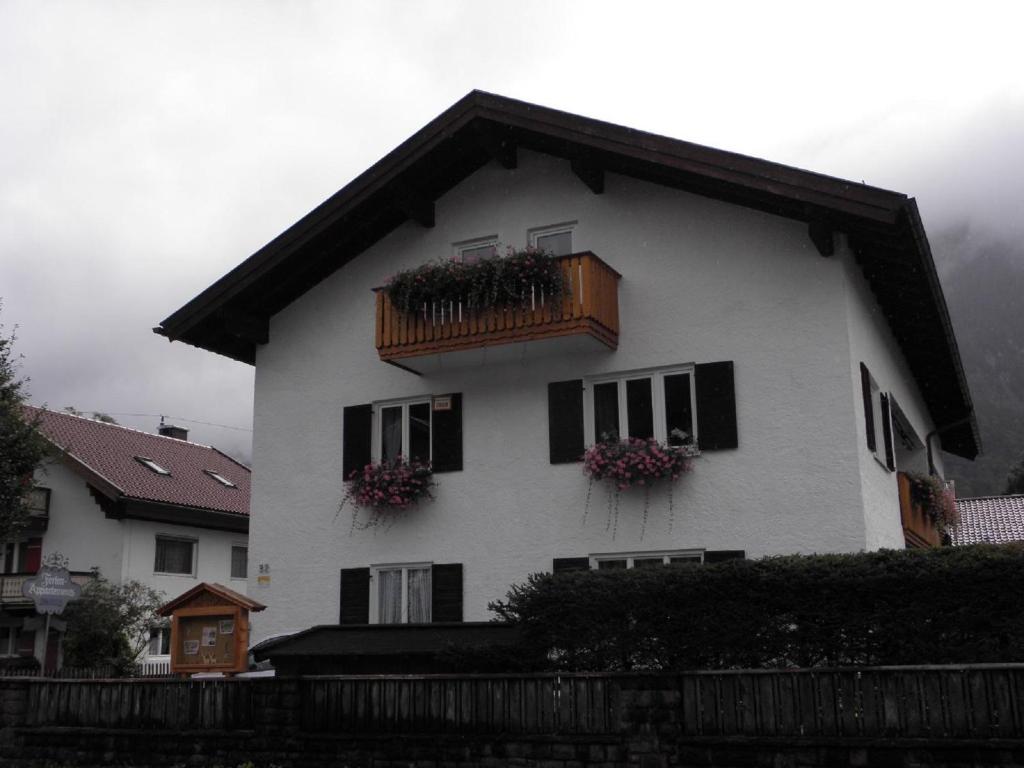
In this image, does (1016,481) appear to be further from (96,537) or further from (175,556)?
(96,537)

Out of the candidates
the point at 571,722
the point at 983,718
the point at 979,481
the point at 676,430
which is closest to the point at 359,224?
the point at 676,430

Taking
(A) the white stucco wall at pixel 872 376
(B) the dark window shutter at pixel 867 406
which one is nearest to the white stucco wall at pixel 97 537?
(A) the white stucco wall at pixel 872 376

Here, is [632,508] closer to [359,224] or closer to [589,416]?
[589,416]

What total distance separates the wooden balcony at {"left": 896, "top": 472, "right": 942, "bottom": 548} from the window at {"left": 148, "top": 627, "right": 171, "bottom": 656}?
19.7 m

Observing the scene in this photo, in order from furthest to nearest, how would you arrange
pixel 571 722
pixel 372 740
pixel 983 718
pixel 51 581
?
pixel 51 581, pixel 372 740, pixel 571 722, pixel 983 718

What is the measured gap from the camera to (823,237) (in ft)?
51.0

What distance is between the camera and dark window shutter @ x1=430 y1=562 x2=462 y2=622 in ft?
56.3

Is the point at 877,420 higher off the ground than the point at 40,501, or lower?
lower

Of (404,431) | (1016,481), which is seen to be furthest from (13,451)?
(1016,481)

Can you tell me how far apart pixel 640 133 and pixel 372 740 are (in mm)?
8786

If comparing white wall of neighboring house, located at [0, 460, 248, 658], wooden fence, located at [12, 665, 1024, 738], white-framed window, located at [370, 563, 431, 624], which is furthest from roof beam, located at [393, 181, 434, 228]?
white wall of neighboring house, located at [0, 460, 248, 658]

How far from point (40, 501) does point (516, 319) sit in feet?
68.9

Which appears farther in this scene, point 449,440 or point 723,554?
point 449,440

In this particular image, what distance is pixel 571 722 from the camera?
11102 millimetres
